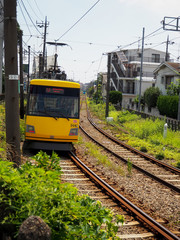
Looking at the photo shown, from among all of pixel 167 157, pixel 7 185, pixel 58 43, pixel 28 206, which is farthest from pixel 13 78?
pixel 58 43

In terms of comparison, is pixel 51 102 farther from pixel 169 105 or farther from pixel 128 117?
pixel 169 105

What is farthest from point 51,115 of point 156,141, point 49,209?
point 49,209

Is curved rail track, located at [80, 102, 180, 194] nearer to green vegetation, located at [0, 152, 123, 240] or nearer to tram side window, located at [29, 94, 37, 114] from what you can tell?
tram side window, located at [29, 94, 37, 114]

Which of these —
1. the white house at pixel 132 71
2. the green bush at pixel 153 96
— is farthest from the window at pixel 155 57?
the green bush at pixel 153 96

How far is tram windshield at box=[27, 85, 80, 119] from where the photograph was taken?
12.0 metres

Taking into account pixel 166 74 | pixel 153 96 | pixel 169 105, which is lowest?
pixel 169 105

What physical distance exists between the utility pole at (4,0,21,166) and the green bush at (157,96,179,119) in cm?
2484

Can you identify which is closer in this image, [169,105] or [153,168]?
[153,168]

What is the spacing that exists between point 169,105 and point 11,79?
2618 centimetres

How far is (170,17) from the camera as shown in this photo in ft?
66.2

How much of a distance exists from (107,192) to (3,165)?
4.41m

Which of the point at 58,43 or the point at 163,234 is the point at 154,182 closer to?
the point at 163,234

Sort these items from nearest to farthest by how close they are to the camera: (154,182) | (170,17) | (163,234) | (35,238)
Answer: (35,238), (163,234), (154,182), (170,17)

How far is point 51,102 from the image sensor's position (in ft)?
39.6
